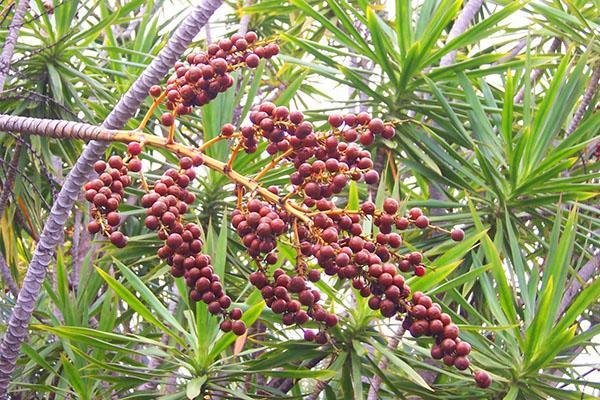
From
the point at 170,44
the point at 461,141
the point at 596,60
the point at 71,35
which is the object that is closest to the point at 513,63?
the point at 461,141

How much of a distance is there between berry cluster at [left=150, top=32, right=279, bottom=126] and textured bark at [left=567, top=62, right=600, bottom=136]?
202cm

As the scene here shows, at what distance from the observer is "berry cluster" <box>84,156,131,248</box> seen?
4.65 ft

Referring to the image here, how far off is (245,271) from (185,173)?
1.44 metres

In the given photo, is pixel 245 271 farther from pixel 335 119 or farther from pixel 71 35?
pixel 335 119

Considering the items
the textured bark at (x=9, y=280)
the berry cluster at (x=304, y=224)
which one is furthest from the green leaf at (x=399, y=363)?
the textured bark at (x=9, y=280)

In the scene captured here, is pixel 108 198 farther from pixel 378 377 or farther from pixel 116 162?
pixel 378 377

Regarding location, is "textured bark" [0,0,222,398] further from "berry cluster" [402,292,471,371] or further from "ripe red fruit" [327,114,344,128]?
"berry cluster" [402,292,471,371]

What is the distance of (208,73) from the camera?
1.52m

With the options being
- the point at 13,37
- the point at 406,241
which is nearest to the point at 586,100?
the point at 406,241

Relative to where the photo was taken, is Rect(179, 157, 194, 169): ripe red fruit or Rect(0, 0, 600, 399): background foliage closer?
Answer: Rect(179, 157, 194, 169): ripe red fruit

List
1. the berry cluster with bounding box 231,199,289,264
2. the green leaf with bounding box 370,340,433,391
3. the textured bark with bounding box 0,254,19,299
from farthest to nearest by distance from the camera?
the textured bark with bounding box 0,254,19,299 → the green leaf with bounding box 370,340,433,391 → the berry cluster with bounding box 231,199,289,264

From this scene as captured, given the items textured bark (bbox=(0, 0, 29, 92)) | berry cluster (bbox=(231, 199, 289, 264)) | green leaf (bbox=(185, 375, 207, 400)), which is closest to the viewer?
berry cluster (bbox=(231, 199, 289, 264))

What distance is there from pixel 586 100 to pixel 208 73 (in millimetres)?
2327

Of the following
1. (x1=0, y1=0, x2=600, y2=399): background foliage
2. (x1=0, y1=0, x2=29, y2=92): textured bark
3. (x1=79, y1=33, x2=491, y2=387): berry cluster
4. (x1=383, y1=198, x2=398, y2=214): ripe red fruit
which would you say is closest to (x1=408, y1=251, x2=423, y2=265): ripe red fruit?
(x1=79, y1=33, x2=491, y2=387): berry cluster
